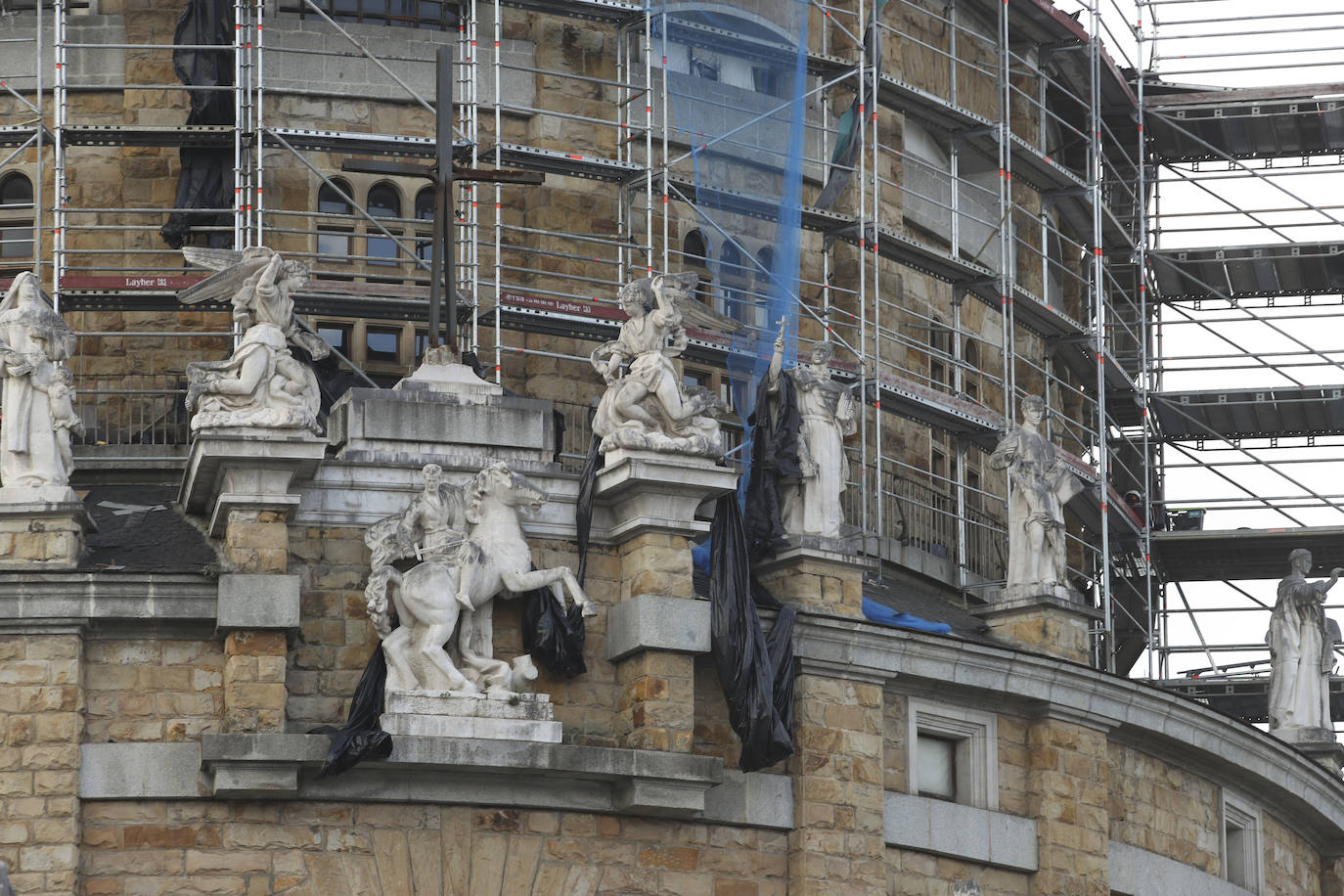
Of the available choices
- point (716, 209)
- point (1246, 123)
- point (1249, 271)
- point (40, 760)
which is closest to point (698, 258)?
point (716, 209)

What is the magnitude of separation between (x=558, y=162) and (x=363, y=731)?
10334 millimetres

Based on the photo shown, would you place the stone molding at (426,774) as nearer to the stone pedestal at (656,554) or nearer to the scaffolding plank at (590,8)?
the stone pedestal at (656,554)

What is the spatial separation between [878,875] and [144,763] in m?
7.72

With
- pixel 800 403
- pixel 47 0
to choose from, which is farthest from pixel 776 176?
pixel 47 0

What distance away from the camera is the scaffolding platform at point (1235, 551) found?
4888 centimetres

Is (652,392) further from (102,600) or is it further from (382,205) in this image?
(382,205)

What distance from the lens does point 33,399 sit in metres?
32.4

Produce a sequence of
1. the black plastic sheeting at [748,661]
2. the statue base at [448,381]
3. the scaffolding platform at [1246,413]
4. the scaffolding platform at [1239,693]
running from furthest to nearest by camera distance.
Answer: the scaffolding platform at [1246,413] → the scaffolding platform at [1239,693] → the statue base at [448,381] → the black plastic sheeting at [748,661]

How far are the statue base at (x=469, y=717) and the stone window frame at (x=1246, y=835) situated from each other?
1103 centimetres

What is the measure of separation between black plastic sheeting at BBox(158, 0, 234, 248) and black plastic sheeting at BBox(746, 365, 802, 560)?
8.08 m

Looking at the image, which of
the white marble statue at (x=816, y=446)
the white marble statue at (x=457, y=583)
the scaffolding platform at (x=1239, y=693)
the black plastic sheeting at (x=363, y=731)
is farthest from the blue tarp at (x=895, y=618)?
the scaffolding platform at (x=1239, y=693)

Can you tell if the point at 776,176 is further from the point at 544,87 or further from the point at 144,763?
the point at 144,763

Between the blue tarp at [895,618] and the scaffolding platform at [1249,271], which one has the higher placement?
the scaffolding platform at [1249,271]

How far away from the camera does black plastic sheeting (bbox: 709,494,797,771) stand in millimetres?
32469
